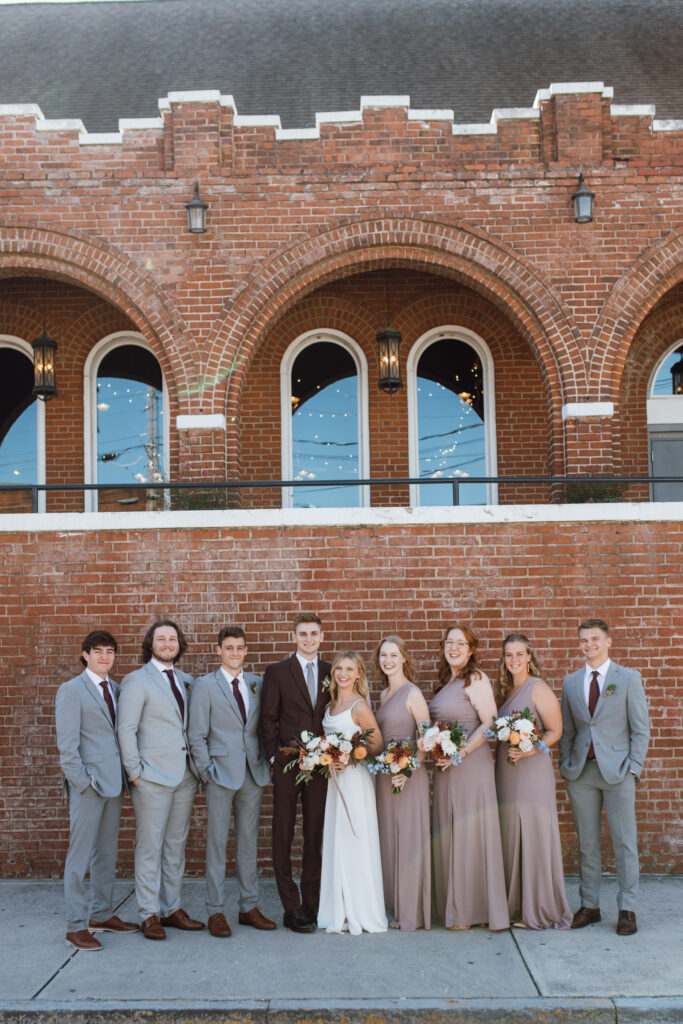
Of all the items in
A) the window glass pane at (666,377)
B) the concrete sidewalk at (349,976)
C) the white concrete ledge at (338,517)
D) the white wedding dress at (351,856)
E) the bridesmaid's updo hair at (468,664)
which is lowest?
the concrete sidewalk at (349,976)

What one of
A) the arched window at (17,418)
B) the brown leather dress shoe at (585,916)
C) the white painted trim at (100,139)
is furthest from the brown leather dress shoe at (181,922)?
the white painted trim at (100,139)

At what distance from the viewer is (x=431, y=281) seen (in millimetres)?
11922

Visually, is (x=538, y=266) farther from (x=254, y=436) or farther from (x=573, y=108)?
(x=254, y=436)

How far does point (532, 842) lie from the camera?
6539mm

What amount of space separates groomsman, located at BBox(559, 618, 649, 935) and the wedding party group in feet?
0.04

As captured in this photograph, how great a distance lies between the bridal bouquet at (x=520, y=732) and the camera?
6393 mm

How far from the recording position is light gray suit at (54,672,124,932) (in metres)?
6.43

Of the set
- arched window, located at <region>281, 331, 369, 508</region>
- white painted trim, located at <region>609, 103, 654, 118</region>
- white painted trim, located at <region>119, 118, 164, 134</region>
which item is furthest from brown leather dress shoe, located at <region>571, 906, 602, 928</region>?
white painted trim, located at <region>119, 118, 164, 134</region>

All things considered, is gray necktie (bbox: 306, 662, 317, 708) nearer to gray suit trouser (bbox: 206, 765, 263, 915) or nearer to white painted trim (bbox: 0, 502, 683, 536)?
gray suit trouser (bbox: 206, 765, 263, 915)

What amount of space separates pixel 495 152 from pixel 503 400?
2949 millimetres

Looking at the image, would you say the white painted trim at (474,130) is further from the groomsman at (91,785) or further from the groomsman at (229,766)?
the groomsman at (91,785)

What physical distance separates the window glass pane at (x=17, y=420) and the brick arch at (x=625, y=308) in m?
6.80

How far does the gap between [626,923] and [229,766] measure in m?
2.84

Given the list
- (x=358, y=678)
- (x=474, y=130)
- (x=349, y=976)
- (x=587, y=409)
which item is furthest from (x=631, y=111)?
(x=349, y=976)
